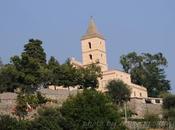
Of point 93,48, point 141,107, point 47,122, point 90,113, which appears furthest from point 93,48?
point 47,122

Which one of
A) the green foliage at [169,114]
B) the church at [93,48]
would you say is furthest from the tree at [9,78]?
the church at [93,48]

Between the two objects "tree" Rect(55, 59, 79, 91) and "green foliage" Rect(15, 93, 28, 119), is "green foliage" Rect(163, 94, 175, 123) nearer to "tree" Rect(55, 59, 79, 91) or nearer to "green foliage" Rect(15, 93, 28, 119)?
"tree" Rect(55, 59, 79, 91)

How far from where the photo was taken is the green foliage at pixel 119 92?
55.6m

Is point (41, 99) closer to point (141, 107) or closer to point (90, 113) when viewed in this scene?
point (90, 113)

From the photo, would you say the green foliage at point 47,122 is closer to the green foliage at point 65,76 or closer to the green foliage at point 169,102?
the green foliage at point 65,76

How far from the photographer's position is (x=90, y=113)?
41500 mm

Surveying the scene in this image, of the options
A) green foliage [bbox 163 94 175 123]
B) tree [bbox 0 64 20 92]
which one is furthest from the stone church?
tree [bbox 0 64 20 92]

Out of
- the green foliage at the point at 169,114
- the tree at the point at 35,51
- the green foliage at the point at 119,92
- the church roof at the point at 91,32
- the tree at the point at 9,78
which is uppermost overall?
the church roof at the point at 91,32

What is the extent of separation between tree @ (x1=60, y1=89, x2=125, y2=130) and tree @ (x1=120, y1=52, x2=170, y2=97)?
95.0 feet

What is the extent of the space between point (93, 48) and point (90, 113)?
31.4 meters

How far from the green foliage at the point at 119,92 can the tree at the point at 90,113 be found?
12285 mm

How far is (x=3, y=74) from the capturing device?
5169 centimetres

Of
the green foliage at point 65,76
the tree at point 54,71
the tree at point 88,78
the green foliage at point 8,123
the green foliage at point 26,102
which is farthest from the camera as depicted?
the tree at point 88,78

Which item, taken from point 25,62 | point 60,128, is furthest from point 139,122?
point 25,62
